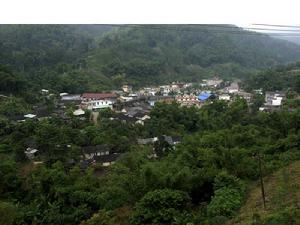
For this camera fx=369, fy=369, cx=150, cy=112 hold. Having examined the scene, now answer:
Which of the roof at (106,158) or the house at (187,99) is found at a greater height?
the roof at (106,158)

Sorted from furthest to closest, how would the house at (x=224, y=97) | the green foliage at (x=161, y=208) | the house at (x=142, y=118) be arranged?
the house at (x=224, y=97) → the house at (x=142, y=118) → the green foliage at (x=161, y=208)

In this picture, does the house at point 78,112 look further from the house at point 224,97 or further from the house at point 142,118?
the house at point 224,97

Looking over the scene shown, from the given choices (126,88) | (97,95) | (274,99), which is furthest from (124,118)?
(126,88)

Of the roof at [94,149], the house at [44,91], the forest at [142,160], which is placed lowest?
the roof at [94,149]

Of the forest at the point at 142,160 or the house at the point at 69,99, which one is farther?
the house at the point at 69,99

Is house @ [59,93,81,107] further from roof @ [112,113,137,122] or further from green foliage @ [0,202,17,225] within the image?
green foliage @ [0,202,17,225]

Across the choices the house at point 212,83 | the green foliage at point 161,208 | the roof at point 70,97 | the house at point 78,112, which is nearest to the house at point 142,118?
the house at point 78,112

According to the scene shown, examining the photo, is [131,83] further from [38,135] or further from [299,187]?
[299,187]

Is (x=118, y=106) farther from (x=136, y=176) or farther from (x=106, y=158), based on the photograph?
(x=136, y=176)
